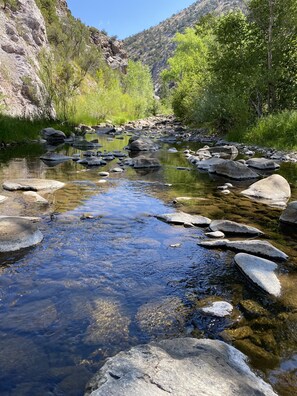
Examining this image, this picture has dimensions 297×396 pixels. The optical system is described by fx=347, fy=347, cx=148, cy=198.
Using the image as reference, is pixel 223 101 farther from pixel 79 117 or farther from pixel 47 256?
pixel 47 256

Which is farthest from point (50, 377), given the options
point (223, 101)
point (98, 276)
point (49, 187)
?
point (223, 101)

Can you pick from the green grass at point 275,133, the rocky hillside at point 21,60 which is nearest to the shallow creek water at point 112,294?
the green grass at point 275,133

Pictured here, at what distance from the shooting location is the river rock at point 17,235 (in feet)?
13.9

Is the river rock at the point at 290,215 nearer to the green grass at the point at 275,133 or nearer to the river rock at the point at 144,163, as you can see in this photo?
the river rock at the point at 144,163

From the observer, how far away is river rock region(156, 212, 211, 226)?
5660mm

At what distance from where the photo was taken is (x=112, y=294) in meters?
3.43

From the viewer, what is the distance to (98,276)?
3.79m

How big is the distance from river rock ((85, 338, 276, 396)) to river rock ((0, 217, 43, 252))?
247 centimetres

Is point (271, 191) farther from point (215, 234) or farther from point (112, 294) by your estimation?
point (112, 294)

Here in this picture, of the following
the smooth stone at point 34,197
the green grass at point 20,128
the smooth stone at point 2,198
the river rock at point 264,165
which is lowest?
the river rock at point 264,165

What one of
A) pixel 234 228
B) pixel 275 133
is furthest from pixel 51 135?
pixel 234 228

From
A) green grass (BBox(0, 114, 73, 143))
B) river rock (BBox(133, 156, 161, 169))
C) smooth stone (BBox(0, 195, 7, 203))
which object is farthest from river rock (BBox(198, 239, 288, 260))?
green grass (BBox(0, 114, 73, 143))

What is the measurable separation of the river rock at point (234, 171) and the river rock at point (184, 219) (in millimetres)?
4477

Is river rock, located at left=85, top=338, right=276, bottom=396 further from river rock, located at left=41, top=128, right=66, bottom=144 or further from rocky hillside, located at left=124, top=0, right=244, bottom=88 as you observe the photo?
rocky hillside, located at left=124, top=0, right=244, bottom=88
